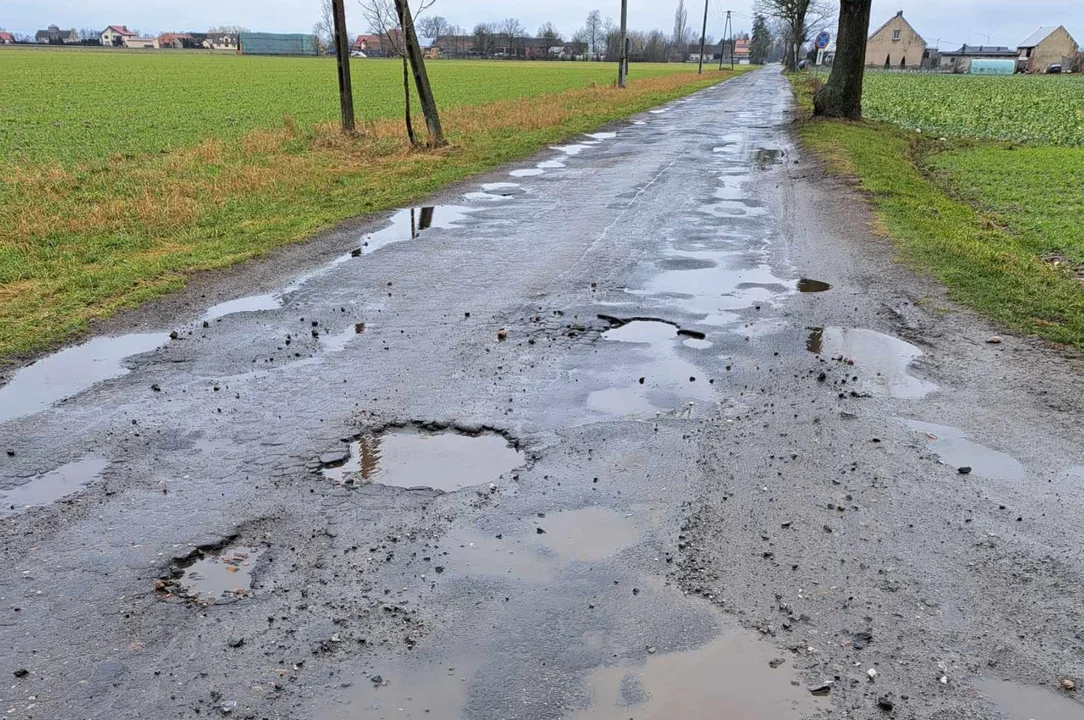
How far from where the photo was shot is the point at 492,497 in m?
4.19

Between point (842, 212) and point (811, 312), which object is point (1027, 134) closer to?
point (842, 212)

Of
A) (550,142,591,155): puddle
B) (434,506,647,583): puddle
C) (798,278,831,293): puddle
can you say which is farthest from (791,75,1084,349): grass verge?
(550,142,591,155): puddle

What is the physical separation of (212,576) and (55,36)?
7331 inches

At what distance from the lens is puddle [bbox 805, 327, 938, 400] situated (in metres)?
5.52

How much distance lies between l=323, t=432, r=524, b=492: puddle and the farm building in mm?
133960

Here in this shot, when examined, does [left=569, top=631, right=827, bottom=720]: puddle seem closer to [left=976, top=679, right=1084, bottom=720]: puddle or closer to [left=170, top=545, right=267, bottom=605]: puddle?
[left=976, top=679, right=1084, bottom=720]: puddle

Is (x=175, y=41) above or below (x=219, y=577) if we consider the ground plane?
above

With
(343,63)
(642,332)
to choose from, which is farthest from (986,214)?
(343,63)

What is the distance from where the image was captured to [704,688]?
2.94 m

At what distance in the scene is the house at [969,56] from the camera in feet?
346

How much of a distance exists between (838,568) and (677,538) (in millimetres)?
725

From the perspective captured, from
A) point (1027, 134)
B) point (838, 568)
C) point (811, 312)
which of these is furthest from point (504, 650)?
point (1027, 134)

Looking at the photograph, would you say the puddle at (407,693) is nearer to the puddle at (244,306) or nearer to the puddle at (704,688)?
the puddle at (704,688)

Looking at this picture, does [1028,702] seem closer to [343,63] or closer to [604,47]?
[343,63]
